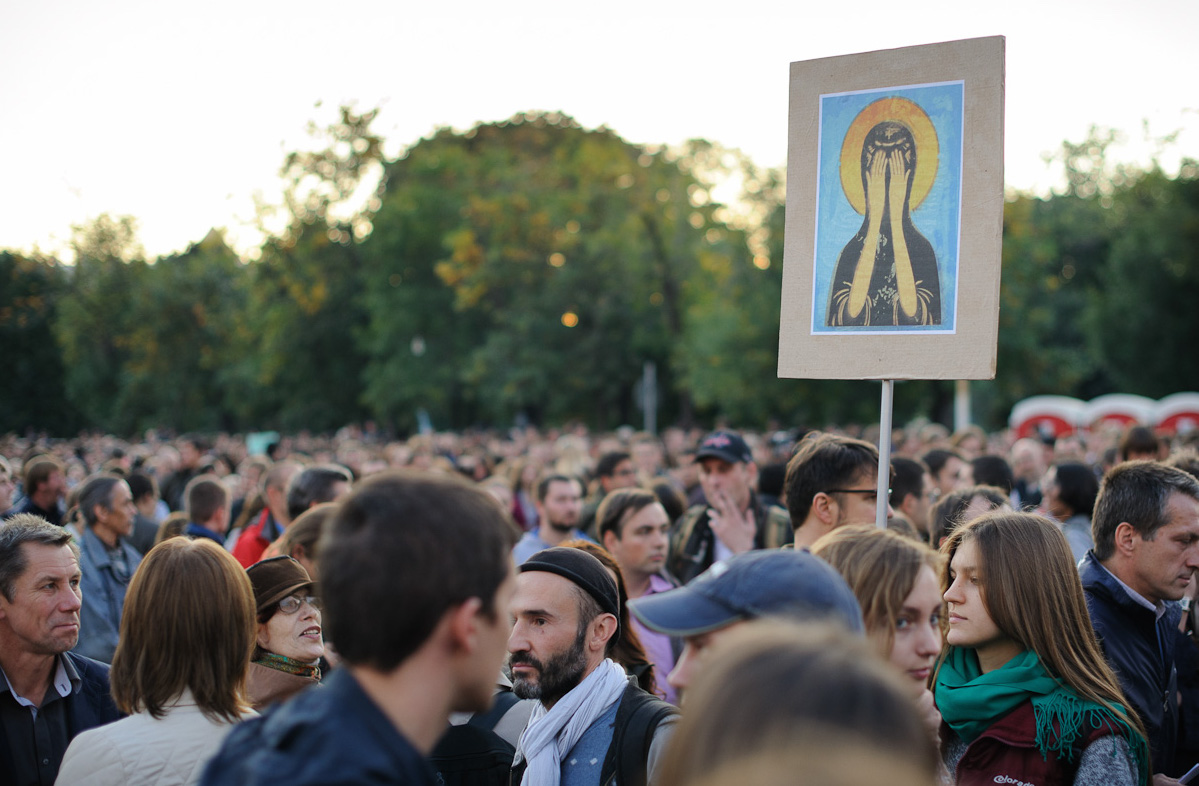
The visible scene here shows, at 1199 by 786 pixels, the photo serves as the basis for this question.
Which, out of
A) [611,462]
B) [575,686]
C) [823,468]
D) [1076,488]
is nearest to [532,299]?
[611,462]

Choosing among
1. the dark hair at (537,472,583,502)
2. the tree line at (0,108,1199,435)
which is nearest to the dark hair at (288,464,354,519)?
the dark hair at (537,472,583,502)

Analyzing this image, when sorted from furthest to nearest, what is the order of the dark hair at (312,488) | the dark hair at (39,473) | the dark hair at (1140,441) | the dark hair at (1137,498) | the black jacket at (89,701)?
the dark hair at (39,473)
the dark hair at (1140,441)
the dark hair at (312,488)
the dark hair at (1137,498)
the black jacket at (89,701)

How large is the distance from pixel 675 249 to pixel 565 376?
676 centimetres

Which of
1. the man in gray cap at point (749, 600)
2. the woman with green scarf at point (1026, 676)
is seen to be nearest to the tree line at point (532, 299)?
the woman with green scarf at point (1026, 676)

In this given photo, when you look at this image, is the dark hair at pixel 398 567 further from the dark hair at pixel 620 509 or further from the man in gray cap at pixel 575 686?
the dark hair at pixel 620 509

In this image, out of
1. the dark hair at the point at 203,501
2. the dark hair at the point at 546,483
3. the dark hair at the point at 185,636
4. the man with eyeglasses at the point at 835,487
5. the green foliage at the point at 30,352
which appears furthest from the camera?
the green foliage at the point at 30,352

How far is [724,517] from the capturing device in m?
6.05

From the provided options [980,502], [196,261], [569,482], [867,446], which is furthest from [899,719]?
[196,261]

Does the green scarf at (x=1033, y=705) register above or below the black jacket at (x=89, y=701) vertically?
above

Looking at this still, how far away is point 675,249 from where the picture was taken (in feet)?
109

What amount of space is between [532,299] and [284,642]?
3328 centimetres

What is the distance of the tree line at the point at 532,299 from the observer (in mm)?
29891

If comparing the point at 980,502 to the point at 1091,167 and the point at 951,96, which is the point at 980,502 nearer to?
the point at 951,96

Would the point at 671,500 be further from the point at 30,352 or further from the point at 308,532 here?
the point at 30,352
